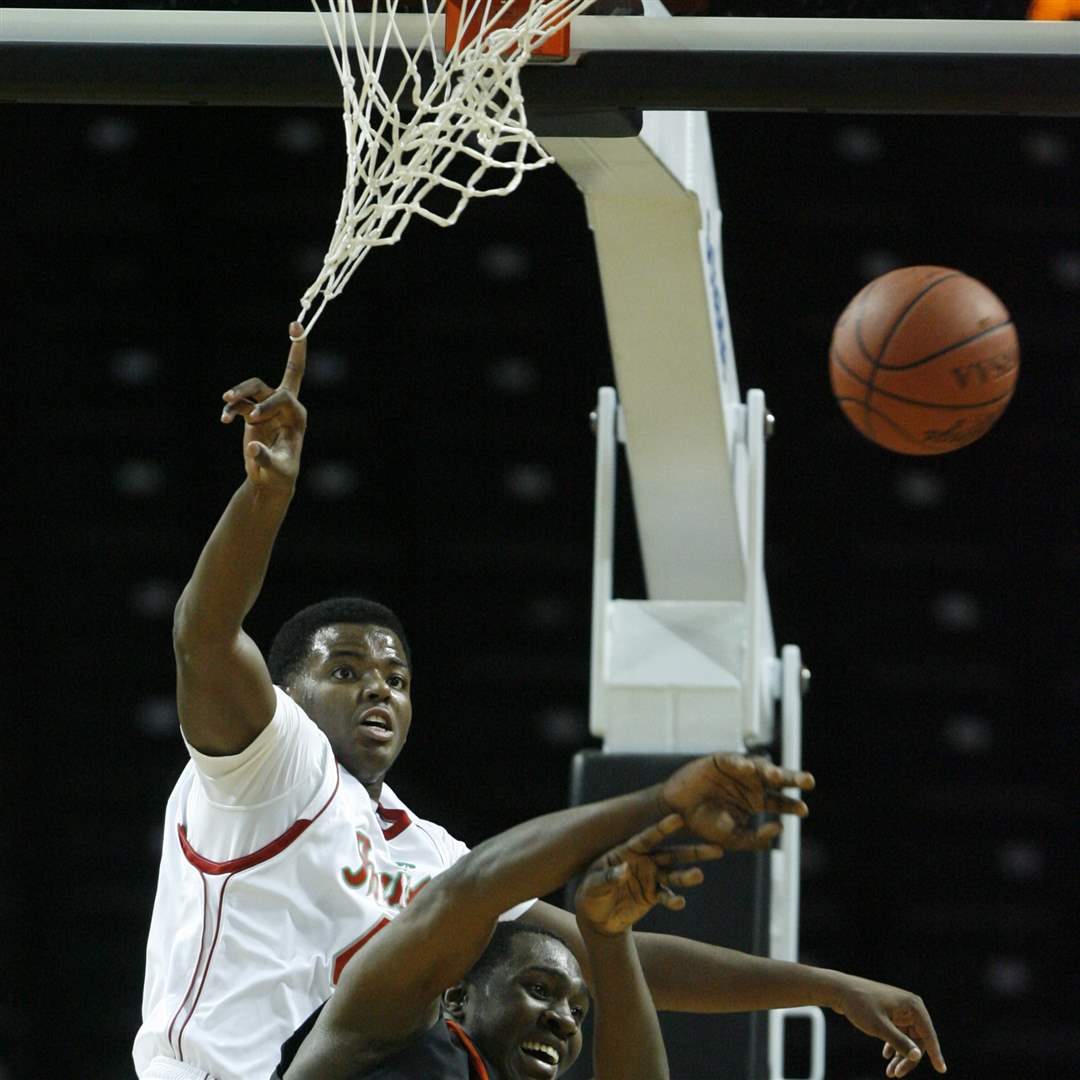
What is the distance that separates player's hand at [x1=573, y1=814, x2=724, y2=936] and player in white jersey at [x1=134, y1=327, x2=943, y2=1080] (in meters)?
0.68

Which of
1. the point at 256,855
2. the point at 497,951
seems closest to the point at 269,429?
the point at 256,855

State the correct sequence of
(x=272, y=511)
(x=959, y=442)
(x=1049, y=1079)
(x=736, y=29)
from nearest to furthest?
(x=272, y=511) → (x=736, y=29) → (x=959, y=442) → (x=1049, y=1079)

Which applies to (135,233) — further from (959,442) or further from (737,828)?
(737,828)

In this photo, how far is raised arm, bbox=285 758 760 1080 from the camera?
1.97 m

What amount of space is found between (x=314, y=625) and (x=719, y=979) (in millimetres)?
851

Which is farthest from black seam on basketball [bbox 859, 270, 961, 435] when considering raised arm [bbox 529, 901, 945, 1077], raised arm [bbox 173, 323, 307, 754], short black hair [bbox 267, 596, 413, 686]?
raised arm [bbox 173, 323, 307, 754]

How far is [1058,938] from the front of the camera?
22.8 feet

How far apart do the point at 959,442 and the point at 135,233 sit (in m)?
4.02

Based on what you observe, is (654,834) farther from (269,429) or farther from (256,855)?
(256,855)

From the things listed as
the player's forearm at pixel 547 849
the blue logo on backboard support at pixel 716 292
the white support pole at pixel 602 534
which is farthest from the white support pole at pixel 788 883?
the player's forearm at pixel 547 849

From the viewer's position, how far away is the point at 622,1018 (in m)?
2.32

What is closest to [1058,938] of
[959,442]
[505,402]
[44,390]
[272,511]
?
[505,402]

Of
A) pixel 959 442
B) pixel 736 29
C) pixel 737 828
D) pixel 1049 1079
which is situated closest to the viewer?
pixel 737 828

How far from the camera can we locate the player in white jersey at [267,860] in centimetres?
258
